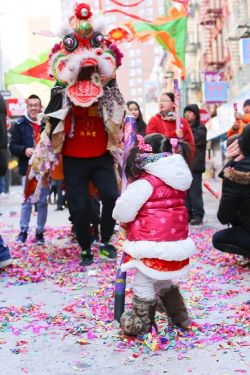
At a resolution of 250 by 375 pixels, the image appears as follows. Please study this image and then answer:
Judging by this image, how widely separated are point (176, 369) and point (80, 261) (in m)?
2.75

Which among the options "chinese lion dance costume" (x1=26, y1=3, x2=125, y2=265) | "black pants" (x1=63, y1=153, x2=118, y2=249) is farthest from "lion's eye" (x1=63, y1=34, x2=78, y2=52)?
"black pants" (x1=63, y1=153, x2=118, y2=249)

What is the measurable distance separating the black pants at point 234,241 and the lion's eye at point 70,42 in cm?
204

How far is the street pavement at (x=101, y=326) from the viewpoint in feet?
9.24

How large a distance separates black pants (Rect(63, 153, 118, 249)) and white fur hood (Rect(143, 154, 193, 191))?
2208 mm

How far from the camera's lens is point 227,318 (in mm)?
3529

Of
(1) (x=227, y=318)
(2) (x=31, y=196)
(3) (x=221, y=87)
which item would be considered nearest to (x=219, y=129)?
(3) (x=221, y=87)

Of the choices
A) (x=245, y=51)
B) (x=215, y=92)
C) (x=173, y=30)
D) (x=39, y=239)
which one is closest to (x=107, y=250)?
(x=39, y=239)

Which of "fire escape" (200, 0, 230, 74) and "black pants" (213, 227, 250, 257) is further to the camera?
"fire escape" (200, 0, 230, 74)

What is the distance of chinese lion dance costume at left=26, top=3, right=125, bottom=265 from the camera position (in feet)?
16.5

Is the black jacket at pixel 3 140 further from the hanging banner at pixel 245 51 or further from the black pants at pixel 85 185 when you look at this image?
the hanging banner at pixel 245 51

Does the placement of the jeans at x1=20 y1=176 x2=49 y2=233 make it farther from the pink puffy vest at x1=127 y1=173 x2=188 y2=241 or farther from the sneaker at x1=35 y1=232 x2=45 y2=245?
the pink puffy vest at x1=127 y1=173 x2=188 y2=241

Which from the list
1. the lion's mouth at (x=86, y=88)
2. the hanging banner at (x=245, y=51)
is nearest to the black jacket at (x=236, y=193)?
the lion's mouth at (x=86, y=88)

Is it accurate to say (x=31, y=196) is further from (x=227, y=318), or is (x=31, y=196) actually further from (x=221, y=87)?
(x=221, y=87)

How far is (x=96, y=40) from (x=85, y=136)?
865 millimetres
